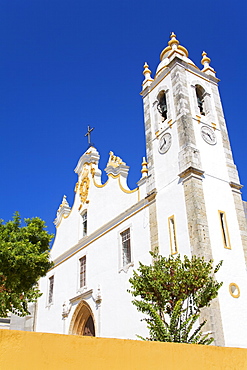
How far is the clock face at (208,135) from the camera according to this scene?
16.1 meters

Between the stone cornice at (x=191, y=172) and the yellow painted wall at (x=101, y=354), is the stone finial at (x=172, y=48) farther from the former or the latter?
the yellow painted wall at (x=101, y=354)

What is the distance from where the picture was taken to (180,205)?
1441 centimetres

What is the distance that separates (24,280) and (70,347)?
9121 mm

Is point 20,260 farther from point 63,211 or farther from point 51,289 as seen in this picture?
point 63,211

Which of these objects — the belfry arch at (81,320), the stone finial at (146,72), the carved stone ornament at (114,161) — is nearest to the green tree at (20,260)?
the belfry arch at (81,320)

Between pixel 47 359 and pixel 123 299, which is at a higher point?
pixel 123 299

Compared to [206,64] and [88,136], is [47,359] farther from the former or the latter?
[88,136]

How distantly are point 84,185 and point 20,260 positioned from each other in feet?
32.8

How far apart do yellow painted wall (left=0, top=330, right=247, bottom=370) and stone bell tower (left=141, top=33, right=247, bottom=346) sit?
5915 mm

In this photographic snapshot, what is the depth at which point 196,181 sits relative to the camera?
46.9ft

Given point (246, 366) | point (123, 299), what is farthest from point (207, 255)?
point (246, 366)

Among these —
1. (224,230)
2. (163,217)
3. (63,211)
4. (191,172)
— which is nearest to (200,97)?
(191,172)

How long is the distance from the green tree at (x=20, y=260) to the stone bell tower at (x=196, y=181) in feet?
14.6

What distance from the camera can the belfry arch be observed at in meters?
18.6
